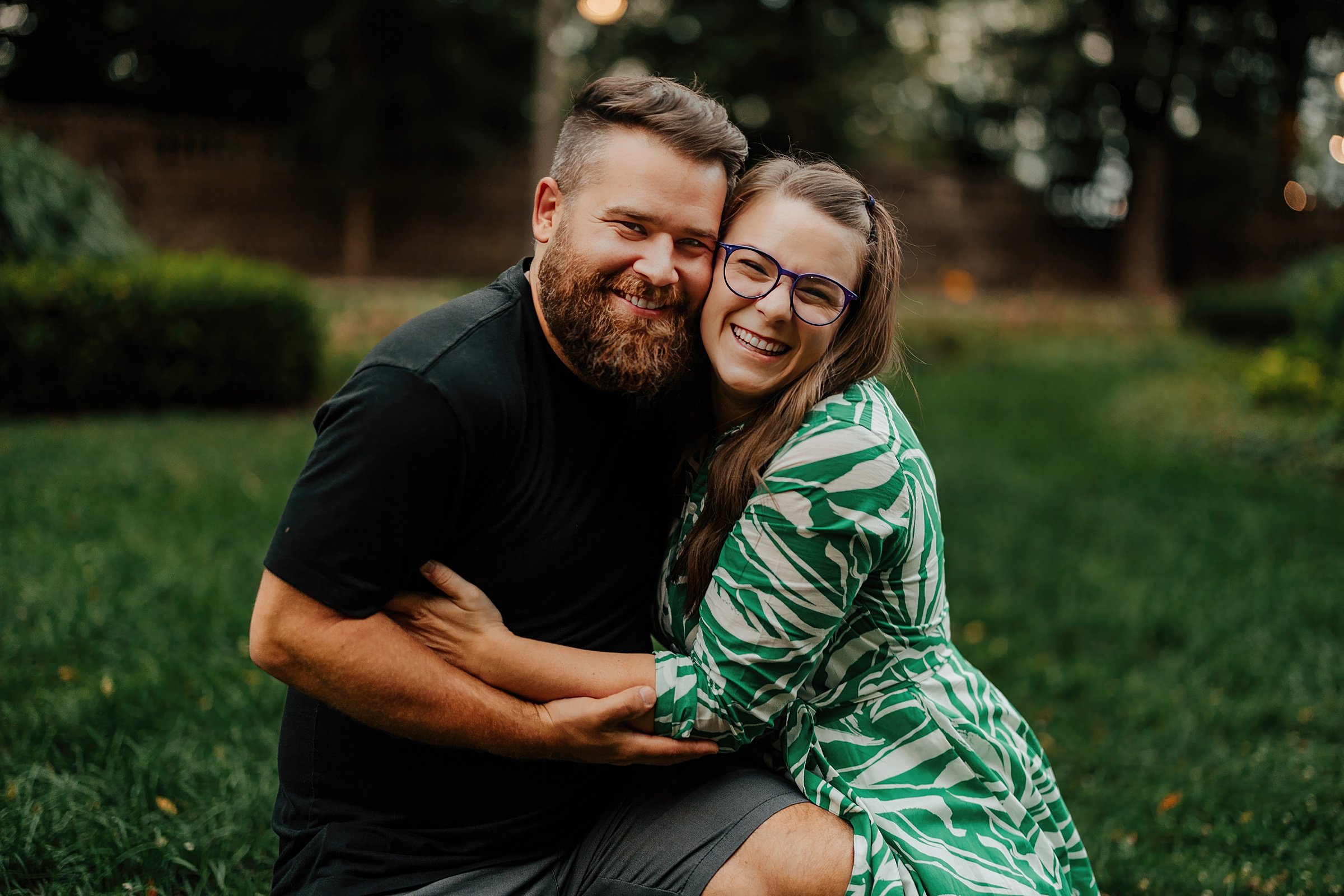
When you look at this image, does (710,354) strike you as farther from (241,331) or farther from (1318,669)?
(241,331)

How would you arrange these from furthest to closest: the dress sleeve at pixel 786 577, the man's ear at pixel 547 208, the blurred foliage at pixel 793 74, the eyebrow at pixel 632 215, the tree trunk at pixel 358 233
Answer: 1. the tree trunk at pixel 358 233
2. the blurred foliage at pixel 793 74
3. the man's ear at pixel 547 208
4. the eyebrow at pixel 632 215
5. the dress sleeve at pixel 786 577

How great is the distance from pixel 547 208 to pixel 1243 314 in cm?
1587

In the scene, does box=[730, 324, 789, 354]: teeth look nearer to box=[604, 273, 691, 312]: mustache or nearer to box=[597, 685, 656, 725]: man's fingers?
box=[604, 273, 691, 312]: mustache

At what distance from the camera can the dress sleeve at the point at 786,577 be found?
6.41ft

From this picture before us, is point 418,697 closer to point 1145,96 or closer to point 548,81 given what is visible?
point 548,81

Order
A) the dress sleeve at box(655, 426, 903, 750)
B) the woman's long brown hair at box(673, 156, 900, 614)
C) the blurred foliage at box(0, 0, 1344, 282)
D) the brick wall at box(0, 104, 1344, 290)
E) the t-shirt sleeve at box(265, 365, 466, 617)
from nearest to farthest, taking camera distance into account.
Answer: the t-shirt sleeve at box(265, 365, 466, 617) → the dress sleeve at box(655, 426, 903, 750) → the woman's long brown hair at box(673, 156, 900, 614) → the brick wall at box(0, 104, 1344, 290) → the blurred foliage at box(0, 0, 1344, 282)

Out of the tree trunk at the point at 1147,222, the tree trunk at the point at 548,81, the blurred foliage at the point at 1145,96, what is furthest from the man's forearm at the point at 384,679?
the tree trunk at the point at 1147,222

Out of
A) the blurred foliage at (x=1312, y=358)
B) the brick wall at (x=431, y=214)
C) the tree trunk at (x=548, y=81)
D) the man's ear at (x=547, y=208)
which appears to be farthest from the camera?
the brick wall at (x=431, y=214)

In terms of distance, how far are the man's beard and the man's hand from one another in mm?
685

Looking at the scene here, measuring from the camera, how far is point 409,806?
206cm

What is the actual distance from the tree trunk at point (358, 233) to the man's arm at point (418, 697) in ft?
54.1

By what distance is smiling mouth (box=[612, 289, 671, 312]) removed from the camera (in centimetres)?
224

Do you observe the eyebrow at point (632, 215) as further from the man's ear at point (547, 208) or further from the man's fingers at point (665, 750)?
the man's fingers at point (665, 750)

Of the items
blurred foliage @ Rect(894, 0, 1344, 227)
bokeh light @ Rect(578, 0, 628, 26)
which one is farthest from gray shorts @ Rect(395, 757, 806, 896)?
blurred foliage @ Rect(894, 0, 1344, 227)
